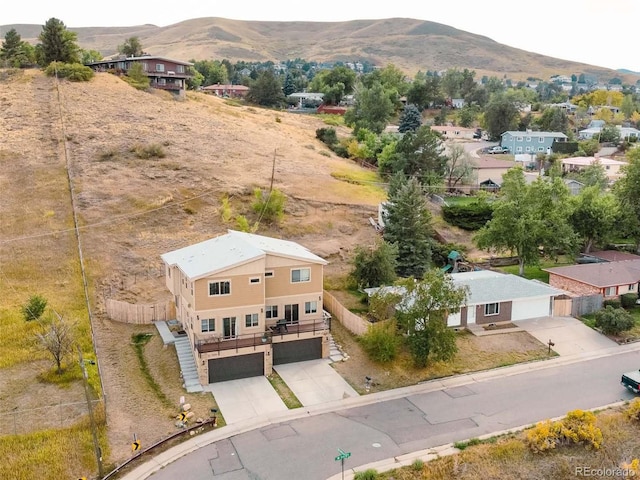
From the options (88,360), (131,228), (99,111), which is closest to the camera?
(88,360)

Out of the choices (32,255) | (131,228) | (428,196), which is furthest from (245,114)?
(32,255)

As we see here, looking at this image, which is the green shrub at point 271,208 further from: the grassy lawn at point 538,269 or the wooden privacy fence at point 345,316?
the grassy lawn at point 538,269

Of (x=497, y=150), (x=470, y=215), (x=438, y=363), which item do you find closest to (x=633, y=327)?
(x=438, y=363)

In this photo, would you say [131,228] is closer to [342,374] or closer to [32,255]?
[32,255]

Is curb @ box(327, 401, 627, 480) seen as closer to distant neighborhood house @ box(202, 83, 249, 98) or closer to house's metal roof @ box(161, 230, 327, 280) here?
house's metal roof @ box(161, 230, 327, 280)

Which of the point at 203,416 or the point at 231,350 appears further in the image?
the point at 231,350

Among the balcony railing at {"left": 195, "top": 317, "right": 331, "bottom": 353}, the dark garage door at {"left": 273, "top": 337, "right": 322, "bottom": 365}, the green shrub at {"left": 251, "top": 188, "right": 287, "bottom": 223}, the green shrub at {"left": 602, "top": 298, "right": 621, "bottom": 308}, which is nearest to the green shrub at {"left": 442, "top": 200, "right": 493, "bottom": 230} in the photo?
the green shrub at {"left": 251, "top": 188, "right": 287, "bottom": 223}
